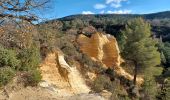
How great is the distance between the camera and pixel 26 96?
19438mm

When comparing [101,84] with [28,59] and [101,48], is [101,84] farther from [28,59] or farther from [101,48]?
[101,48]

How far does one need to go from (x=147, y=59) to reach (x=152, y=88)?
666cm

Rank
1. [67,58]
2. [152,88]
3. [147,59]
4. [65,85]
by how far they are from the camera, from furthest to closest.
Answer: [147,59] < [152,88] < [67,58] < [65,85]

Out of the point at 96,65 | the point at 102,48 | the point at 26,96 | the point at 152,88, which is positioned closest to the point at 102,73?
the point at 96,65

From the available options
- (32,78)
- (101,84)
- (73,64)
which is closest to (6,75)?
(32,78)

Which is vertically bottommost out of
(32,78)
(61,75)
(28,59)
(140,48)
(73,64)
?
(61,75)

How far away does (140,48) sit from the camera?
140 feet

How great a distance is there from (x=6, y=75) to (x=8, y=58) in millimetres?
1463

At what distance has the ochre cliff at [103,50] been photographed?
43.0m

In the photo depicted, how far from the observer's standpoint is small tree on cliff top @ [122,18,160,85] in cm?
4306

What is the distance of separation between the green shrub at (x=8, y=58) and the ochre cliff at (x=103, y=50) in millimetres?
20635

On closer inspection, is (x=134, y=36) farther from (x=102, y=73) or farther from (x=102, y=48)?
(x=102, y=73)

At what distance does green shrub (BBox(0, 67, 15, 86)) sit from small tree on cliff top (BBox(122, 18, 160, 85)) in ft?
80.3

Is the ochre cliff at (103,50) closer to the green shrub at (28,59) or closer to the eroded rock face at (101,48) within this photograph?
the eroded rock face at (101,48)
